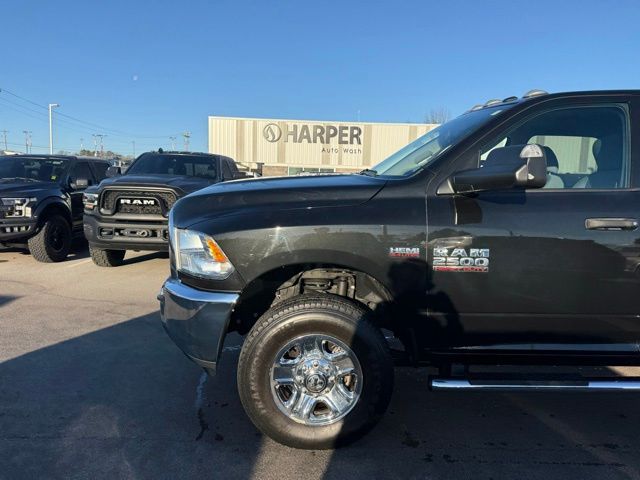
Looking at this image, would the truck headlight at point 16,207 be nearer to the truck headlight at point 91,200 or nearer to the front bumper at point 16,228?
the front bumper at point 16,228

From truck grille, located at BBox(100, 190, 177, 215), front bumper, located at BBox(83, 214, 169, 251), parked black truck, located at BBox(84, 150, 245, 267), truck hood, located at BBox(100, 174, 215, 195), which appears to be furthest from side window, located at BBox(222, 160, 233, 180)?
front bumper, located at BBox(83, 214, 169, 251)

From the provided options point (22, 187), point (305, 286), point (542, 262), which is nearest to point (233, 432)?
point (305, 286)

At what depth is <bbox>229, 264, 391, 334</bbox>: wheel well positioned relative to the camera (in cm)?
276

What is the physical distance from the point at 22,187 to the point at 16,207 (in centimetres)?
45

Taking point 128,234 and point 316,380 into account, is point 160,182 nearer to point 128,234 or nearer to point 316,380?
point 128,234

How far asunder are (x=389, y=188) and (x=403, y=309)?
691 mm

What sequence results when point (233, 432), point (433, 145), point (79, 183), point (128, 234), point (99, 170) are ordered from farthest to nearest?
point (99, 170) < point (79, 183) < point (128, 234) < point (433, 145) < point (233, 432)

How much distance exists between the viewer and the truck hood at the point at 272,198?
2.65 meters

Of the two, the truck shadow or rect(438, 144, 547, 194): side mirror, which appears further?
the truck shadow

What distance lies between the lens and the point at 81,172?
352 inches

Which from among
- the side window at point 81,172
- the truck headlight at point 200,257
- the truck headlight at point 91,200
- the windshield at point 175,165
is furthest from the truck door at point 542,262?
the side window at point 81,172

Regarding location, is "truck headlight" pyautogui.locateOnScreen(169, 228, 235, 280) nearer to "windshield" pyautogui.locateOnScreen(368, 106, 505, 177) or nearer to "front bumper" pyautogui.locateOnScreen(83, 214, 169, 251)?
"windshield" pyautogui.locateOnScreen(368, 106, 505, 177)

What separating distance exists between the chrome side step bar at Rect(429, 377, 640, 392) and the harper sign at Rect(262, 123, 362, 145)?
2844 centimetres

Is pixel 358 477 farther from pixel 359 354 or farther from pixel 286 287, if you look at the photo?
pixel 286 287
